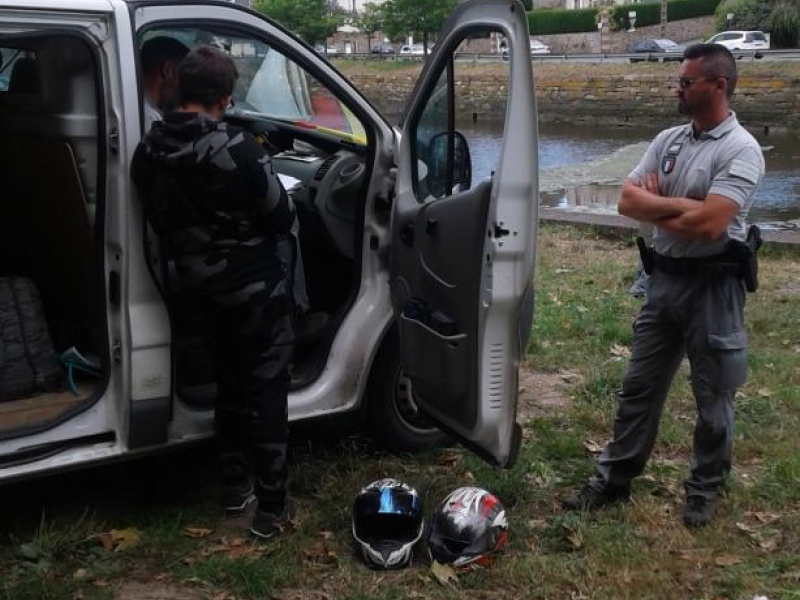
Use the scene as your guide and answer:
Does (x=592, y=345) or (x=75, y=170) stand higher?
(x=75, y=170)

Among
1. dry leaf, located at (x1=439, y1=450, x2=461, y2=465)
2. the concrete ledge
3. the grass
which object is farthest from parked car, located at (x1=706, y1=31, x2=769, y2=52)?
dry leaf, located at (x1=439, y1=450, x2=461, y2=465)

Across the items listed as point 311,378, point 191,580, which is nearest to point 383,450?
point 311,378

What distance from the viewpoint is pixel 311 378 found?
14.1 feet

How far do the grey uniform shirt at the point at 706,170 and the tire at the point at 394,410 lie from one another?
1261mm

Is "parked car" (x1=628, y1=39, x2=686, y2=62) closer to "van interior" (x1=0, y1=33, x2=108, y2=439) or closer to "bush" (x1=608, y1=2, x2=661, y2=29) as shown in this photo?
"bush" (x1=608, y1=2, x2=661, y2=29)

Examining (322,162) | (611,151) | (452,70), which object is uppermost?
(452,70)

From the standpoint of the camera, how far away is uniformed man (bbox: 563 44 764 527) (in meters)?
3.61

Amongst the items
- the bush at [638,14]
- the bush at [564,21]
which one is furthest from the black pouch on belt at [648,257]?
the bush at [564,21]

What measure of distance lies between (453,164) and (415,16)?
5708cm

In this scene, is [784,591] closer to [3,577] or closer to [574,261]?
[3,577]

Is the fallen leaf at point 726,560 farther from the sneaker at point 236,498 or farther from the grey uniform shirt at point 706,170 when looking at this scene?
the sneaker at point 236,498

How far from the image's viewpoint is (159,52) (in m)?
3.94

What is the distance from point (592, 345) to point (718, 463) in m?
2.27

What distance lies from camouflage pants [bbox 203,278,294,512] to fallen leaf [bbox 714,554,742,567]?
1.63 meters
